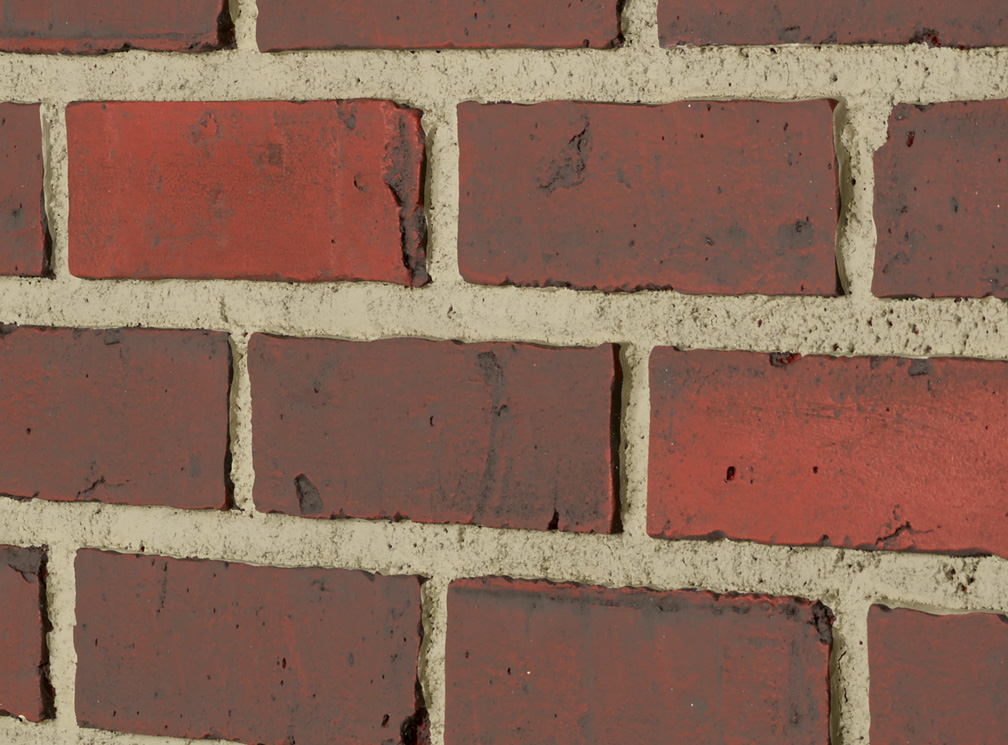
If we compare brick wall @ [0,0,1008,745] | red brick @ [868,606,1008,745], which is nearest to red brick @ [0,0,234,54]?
brick wall @ [0,0,1008,745]

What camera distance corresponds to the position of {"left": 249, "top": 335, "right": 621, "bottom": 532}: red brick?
1.54 ft

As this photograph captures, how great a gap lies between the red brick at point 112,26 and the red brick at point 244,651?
0.86 feet

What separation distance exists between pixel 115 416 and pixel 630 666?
286 mm

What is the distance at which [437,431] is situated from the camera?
48 cm

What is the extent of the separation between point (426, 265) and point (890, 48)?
232 millimetres

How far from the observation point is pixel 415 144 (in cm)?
48

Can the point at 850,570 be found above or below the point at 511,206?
below

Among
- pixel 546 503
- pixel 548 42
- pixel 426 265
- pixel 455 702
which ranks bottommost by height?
pixel 455 702

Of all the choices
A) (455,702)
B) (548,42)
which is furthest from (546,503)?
(548,42)

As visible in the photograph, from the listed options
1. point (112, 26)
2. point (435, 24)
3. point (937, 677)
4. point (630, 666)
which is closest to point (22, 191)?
point (112, 26)

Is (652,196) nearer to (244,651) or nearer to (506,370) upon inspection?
(506,370)

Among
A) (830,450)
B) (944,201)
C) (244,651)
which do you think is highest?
(944,201)

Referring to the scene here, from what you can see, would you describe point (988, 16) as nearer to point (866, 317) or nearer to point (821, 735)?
point (866, 317)

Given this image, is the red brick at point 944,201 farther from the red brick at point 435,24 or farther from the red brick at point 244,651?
the red brick at point 244,651
